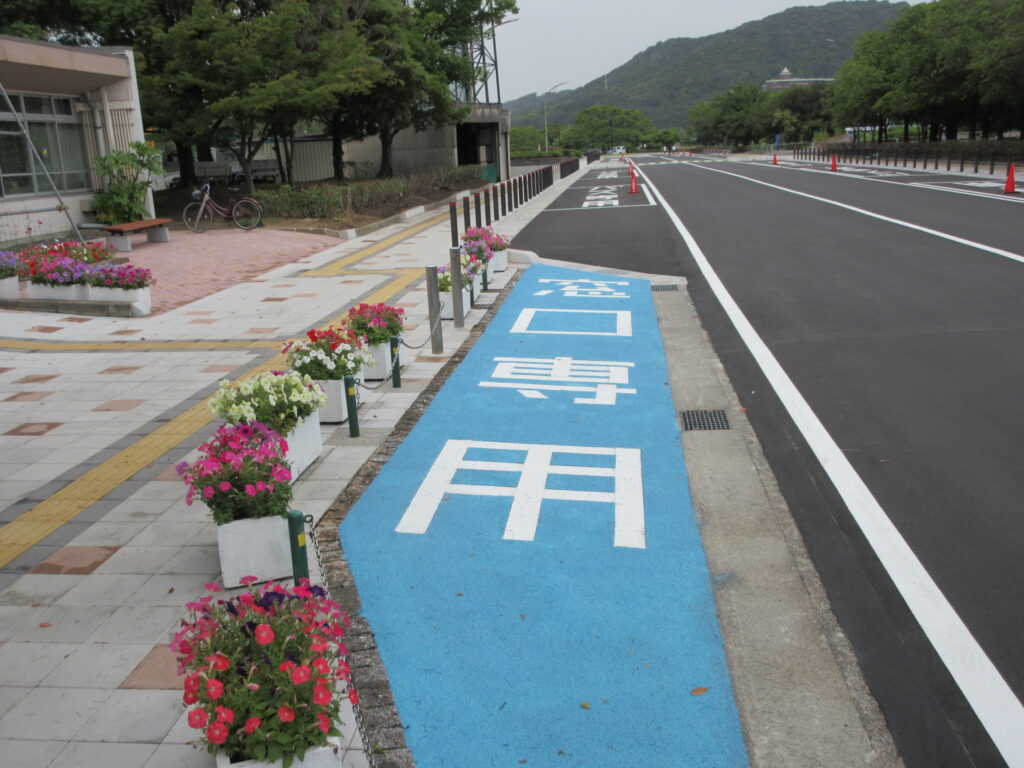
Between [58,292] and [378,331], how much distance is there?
7.13 m

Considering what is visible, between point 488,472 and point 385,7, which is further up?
point 385,7

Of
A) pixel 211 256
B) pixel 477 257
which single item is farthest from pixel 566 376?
pixel 211 256

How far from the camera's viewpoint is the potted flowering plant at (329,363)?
725 centimetres

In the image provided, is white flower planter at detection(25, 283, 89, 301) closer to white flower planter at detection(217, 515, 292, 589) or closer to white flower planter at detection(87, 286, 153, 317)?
white flower planter at detection(87, 286, 153, 317)

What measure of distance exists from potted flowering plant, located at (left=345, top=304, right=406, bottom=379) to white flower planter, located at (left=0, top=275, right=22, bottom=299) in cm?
745

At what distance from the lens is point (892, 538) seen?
16.4ft

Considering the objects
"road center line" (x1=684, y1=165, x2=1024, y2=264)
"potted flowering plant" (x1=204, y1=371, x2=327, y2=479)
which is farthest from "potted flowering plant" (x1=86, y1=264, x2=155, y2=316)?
"road center line" (x1=684, y1=165, x2=1024, y2=264)

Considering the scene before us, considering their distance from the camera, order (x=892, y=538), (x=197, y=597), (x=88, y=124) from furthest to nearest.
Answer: (x=88, y=124) → (x=892, y=538) → (x=197, y=597)

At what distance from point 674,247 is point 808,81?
533ft

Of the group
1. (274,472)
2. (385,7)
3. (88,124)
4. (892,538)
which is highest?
(385,7)

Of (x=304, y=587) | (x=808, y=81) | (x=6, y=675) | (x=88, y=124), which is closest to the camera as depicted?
(x=304, y=587)

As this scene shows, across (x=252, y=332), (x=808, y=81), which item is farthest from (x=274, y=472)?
(x=808, y=81)

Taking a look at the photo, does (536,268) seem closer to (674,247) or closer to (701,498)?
(674,247)

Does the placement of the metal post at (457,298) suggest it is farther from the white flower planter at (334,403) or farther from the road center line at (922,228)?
the road center line at (922,228)
